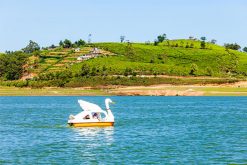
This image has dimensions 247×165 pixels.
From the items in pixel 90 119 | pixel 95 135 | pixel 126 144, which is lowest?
pixel 95 135

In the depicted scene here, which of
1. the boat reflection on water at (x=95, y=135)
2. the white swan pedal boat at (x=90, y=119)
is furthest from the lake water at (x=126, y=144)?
the white swan pedal boat at (x=90, y=119)

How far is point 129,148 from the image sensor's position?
50.6 m

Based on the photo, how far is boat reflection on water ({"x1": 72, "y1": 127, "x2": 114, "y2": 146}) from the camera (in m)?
56.2

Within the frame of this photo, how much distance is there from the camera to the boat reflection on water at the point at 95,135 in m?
56.2

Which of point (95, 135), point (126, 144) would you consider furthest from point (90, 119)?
point (126, 144)

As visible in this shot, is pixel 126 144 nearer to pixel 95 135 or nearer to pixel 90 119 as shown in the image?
pixel 95 135

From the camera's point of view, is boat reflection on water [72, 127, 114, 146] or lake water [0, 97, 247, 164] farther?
boat reflection on water [72, 127, 114, 146]

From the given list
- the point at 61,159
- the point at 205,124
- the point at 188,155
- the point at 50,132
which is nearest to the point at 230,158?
the point at 188,155

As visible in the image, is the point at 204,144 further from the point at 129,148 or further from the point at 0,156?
the point at 0,156

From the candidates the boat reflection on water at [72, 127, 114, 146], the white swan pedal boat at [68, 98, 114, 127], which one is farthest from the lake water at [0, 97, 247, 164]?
the white swan pedal boat at [68, 98, 114, 127]

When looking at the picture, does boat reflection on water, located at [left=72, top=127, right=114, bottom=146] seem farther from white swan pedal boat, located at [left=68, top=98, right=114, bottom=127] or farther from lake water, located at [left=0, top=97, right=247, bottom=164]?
white swan pedal boat, located at [left=68, top=98, right=114, bottom=127]

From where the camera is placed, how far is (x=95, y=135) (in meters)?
61.4

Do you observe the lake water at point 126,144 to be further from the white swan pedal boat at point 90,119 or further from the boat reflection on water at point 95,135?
the white swan pedal boat at point 90,119

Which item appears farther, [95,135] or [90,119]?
[90,119]
